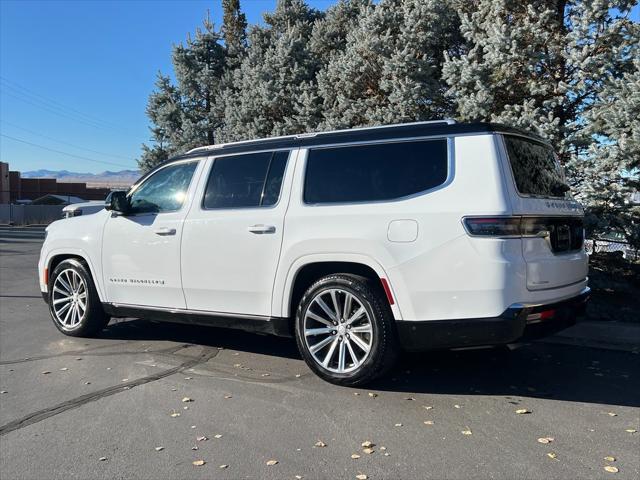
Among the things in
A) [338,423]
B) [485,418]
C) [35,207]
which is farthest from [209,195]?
[35,207]

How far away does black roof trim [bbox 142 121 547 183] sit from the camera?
13.7ft

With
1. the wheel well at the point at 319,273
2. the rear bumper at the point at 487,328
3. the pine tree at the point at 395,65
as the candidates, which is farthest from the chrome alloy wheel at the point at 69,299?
the pine tree at the point at 395,65

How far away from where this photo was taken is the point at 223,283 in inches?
199

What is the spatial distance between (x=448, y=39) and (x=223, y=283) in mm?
6506

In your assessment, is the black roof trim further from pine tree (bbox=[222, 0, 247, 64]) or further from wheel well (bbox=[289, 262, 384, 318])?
pine tree (bbox=[222, 0, 247, 64])

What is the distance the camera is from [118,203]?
5742mm

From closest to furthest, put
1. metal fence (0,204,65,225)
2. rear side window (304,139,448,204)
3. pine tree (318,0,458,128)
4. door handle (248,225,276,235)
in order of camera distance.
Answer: rear side window (304,139,448,204) → door handle (248,225,276,235) → pine tree (318,0,458,128) → metal fence (0,204,65,225)

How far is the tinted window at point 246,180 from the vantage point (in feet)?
16.3

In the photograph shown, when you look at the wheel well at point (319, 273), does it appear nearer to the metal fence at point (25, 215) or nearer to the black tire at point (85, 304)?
the black tire at point (85, 304)

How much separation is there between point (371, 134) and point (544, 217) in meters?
1.47

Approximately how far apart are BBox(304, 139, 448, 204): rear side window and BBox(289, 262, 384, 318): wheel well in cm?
52

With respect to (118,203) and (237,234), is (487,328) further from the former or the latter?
(118,203)

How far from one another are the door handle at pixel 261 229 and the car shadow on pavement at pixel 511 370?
1.41m

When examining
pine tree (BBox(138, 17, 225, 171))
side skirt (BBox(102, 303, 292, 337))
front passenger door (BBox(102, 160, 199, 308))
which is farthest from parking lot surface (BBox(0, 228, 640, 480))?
pine tree (BBox(138, 17, 225, 171))
